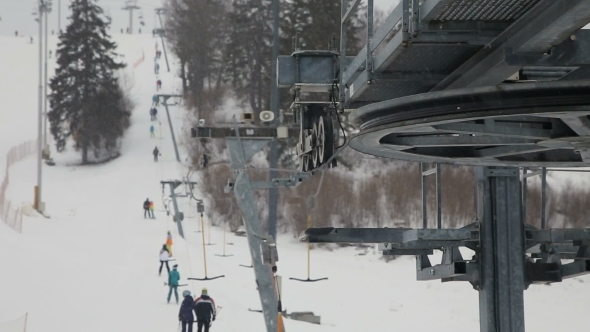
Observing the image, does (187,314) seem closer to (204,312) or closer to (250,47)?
(204,312)

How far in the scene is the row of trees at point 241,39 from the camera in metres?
46.6

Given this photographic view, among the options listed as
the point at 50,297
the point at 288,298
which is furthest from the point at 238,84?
the point at 50,297

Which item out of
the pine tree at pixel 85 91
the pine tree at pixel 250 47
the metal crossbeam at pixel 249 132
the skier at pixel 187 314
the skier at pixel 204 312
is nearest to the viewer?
the metal crossbeam at pixel 249 132

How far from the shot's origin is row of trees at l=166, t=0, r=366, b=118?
4662cm

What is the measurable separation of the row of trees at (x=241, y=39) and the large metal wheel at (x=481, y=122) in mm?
35301

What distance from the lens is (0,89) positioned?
3597 inches

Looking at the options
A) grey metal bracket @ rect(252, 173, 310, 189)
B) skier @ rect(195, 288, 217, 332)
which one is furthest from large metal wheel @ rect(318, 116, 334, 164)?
skier @ rect(195, 288, 217, 332)

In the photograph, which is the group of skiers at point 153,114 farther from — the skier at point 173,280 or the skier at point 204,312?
the skier at point 204,312

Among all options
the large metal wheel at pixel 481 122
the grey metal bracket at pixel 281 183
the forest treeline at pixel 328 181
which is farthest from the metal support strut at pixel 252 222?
the forest treeline at pixel 328 181

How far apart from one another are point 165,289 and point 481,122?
22105 mm

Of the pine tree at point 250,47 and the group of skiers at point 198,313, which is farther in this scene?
the pine tree at point 250,47

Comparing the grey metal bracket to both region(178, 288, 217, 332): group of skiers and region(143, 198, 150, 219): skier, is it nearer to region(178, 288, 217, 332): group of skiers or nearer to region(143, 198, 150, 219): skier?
region(178, 288, 217, 332): group of skiers

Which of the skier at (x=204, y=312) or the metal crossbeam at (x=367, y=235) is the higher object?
the metal crossbeam at (x=367, y=235)

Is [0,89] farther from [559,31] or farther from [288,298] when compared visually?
[559,31]
